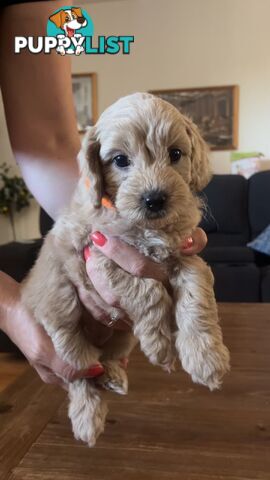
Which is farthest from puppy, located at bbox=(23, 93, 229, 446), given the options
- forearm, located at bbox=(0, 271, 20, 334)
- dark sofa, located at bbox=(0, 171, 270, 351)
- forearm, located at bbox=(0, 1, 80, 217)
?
dark sofa, located at bbox=(0, 171, 270, 351)

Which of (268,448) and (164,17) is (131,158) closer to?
(268,448)

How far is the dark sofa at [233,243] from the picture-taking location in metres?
3.06

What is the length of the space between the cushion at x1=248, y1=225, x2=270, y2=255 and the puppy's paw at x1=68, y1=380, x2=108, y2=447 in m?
2.94

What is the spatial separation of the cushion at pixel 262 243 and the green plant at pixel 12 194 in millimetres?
2973

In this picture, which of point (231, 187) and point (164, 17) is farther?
point (164, 17)

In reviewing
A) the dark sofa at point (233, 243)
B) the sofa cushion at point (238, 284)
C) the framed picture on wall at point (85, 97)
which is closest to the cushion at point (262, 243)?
the dark sofa at point (233, 243)

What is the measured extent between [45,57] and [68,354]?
908 mm

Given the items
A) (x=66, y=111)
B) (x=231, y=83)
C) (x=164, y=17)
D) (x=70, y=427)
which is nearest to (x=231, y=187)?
(x=231, y=83)

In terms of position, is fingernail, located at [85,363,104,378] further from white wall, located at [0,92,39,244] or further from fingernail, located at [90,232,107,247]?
white wall, located at [0,92,39,244]

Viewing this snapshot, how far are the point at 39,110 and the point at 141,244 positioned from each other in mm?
696

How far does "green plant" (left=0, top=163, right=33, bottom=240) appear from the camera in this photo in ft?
18.7

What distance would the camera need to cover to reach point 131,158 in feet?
3.31

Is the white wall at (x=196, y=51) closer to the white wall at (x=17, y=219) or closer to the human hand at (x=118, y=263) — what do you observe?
the white wall at (x=17, y=219)

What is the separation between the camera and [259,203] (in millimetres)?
4363
